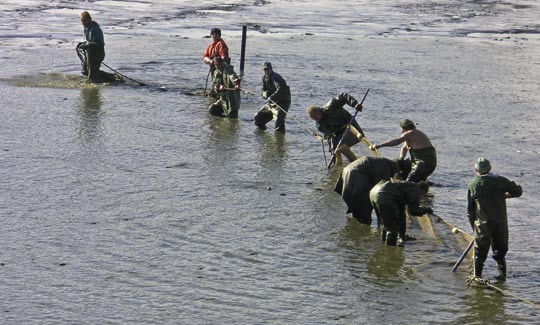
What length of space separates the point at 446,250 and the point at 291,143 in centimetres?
624

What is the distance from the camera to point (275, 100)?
61.7 ft

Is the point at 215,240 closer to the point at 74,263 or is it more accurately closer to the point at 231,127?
the point at 74,263

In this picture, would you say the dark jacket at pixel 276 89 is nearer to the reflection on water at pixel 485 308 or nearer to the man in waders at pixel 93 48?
the man in waders at pixel 93 48

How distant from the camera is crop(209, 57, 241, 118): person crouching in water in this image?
1992 centimetres

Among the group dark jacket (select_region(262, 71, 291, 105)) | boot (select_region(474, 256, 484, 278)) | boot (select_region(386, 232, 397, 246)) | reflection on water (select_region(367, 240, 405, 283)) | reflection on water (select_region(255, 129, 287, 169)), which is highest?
dark jacket (select_region(262, 71, 291, 105))

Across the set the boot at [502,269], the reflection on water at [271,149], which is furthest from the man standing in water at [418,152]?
the boot at [502,269]

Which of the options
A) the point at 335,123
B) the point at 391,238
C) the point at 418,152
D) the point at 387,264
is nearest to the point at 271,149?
the point at 335,123

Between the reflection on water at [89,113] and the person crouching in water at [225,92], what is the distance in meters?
2.45

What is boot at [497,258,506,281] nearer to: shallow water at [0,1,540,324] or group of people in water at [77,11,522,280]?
group of people in water at [77,11,522,280]

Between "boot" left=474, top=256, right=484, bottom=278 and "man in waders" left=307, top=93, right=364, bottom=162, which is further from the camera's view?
"man in waders" left=307, top=93, right=364, bottom=162

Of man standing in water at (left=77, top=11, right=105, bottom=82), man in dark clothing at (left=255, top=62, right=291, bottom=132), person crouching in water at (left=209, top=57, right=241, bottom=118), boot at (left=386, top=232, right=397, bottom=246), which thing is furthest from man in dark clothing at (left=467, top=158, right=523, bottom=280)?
man standing in water at (left=77, top=11, right=105, bottom=82)

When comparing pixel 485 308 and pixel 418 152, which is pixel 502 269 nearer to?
pixel 485 308

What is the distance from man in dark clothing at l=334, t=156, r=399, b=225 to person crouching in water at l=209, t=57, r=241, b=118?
6794 mm

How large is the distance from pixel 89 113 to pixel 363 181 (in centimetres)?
862
